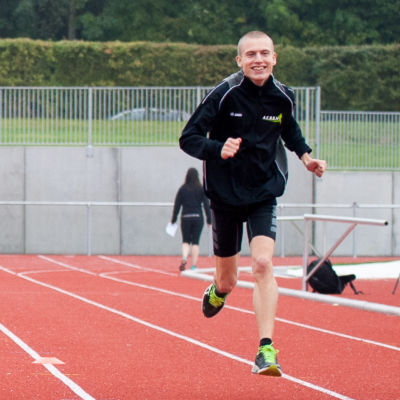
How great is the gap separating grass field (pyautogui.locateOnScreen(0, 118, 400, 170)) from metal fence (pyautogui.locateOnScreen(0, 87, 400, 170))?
0.08 feet

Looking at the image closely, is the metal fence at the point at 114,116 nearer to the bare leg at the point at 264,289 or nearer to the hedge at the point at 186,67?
the hedge at the point at 186,67

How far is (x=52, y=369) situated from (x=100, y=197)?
61.6 feet

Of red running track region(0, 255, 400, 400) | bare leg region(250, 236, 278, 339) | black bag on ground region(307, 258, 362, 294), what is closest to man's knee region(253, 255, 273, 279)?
bare leg region(250, 236, 278, 339)

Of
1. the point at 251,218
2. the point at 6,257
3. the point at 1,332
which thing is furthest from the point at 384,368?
the point at 6,257

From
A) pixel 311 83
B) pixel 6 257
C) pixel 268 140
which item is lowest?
pixel 6 257

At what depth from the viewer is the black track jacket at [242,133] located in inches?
283

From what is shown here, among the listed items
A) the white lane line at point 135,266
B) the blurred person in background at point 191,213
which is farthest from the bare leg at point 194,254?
the white lane line at point 135,266

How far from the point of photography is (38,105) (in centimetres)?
2692

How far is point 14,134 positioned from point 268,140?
20.4 m

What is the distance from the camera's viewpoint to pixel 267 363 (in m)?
6.68

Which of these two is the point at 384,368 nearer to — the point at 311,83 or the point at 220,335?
the point at 220,335

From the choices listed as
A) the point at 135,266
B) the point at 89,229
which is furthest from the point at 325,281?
the point at 89,229

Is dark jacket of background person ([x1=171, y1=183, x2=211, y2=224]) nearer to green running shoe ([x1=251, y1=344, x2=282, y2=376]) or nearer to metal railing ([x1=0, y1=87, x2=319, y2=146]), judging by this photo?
metal railing ([x1=0, y1=87, x2=319, y2=146])

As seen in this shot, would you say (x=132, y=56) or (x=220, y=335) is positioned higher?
(x=132, y=56)
